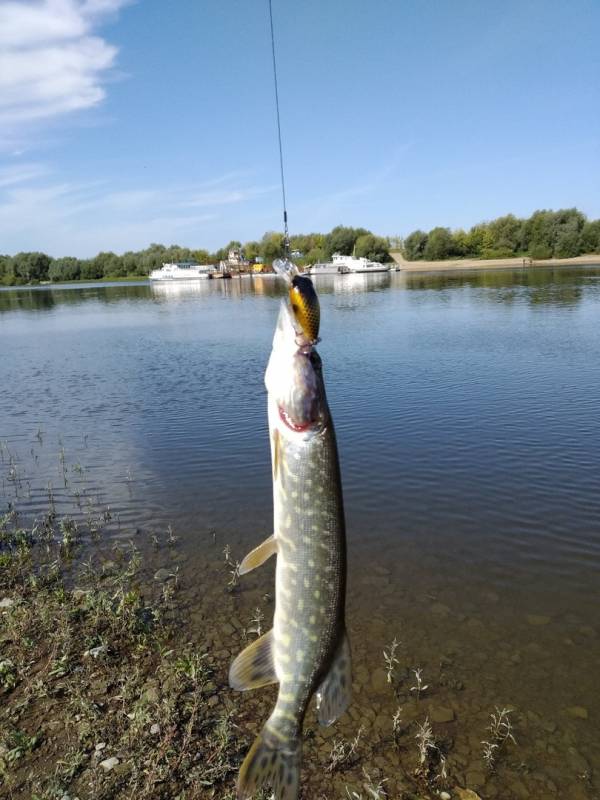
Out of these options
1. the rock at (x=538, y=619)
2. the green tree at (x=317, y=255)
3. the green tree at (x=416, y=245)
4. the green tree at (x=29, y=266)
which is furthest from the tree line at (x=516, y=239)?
the rock at (x=538, y=619)

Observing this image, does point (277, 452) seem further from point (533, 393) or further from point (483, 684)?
point (533, 393)

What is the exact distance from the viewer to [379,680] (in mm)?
7289

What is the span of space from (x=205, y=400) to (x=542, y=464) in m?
13.6

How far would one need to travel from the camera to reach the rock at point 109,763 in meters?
5.33

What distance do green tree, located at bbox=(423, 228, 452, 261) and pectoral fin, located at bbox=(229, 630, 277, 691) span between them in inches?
6531

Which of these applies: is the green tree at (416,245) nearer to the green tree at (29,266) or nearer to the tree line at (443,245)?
the tree line at (443,245)

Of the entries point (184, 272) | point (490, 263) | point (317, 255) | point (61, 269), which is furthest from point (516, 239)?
point (61, 269)

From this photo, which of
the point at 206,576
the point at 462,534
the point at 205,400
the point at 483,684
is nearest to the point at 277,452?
the point at 483,684

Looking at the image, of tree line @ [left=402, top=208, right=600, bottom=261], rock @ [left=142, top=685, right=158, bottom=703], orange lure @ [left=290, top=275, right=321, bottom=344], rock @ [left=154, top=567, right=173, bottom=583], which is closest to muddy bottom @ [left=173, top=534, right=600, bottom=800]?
rock @ [left=154, top=567, right=173, bottom=583]

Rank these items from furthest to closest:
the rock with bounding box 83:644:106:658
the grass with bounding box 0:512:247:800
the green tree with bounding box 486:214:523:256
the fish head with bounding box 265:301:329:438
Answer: the green tree with bounding box 486:214:523:256 → the rock with bounding box 83:644:106:658 → the grass with bounding box 0:512:247:800 → the fish head with bounding box 265:301:329:438

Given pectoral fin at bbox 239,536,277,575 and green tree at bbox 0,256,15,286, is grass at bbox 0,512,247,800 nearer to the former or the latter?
pectoral fin at bbox 239,536,277,575

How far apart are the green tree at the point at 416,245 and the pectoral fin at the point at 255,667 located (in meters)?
172

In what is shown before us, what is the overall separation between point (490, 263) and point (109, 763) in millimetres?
152959

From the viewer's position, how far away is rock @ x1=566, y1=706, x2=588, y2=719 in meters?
6.77
